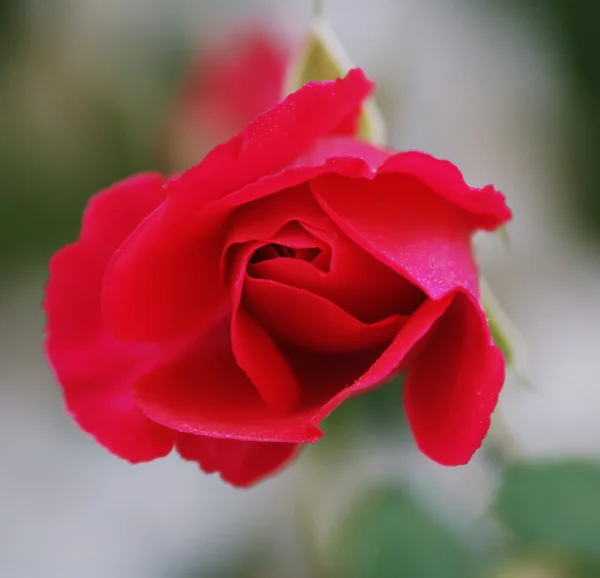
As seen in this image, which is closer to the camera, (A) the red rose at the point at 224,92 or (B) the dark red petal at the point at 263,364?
(B) the dark red petal at the point at 263,364

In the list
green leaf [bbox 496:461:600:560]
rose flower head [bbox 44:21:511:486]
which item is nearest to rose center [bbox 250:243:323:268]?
rose flower head [bbox 44:21:511:486]

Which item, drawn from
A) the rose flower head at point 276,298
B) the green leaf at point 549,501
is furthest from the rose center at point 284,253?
the green leaf at point 549,501

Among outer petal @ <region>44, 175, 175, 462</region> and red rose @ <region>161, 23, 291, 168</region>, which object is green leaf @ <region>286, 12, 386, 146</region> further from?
red rose @ <region>161, 23, 291, 168</region>

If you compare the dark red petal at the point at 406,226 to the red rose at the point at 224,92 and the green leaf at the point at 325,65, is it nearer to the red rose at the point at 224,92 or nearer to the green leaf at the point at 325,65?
the green leaf at the point at 325,65

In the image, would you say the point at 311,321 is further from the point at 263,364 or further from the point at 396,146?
the point at 396,146

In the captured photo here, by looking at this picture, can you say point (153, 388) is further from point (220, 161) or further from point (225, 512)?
point (225, 512)

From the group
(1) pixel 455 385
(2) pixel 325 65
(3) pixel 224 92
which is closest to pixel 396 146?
(3) pixel 224 92

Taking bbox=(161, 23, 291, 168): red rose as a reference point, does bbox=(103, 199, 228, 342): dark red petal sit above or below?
above
